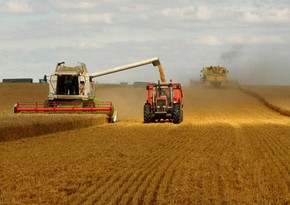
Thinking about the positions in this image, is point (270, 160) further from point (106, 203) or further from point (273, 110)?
point (273, 110)

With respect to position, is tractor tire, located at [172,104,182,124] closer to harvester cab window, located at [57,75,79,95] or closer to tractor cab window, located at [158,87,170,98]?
tractor cab window, located at [158,87,170,98]

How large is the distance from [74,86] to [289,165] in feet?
74.3

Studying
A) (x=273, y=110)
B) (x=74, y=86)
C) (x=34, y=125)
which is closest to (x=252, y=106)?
(x=273, y=110)

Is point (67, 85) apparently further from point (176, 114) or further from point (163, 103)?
point (176, 114)

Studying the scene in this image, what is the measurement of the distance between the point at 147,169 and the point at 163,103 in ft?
64.3

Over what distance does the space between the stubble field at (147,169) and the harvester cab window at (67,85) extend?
11.2 metres

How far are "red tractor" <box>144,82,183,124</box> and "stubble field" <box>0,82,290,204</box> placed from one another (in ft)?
27.3

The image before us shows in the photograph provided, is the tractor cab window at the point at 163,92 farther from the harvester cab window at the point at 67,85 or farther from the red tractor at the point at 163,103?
the harvester cab window at the point at 67,85

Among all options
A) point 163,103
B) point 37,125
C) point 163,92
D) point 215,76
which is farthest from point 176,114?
point 215,76

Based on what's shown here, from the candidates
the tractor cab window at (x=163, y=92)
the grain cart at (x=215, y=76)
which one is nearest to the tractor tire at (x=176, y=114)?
the tractor cab window at (x=163, y=92)

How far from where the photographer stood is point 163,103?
33000 millimetres

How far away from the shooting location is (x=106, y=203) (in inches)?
373

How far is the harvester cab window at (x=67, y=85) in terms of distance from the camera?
35.5 m

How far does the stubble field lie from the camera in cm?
1017
